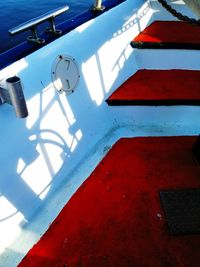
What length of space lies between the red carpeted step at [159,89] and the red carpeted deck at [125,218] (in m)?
0.44

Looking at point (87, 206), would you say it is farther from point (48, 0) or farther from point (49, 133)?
point (48, 0)

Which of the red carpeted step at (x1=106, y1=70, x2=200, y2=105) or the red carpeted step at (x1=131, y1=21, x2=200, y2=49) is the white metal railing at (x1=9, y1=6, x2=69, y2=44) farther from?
the red carpeted step at (x1=131, y1=21, x2=200, y2=49)

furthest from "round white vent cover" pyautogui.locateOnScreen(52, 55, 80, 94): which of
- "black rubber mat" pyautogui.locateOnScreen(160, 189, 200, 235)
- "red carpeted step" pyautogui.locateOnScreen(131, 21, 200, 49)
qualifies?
"black rubber mat" pyautogui.locateOnScreen(160, 189, 200, 235)

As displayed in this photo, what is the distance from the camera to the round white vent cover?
224 cm

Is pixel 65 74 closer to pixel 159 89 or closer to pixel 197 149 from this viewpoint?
pixel 159 89

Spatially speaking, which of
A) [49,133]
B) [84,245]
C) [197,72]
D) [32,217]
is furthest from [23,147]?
[197,72]

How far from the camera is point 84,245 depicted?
76.5 inches

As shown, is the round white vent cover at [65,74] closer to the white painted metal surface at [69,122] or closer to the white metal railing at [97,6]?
the white painted metal surface at [69,122]

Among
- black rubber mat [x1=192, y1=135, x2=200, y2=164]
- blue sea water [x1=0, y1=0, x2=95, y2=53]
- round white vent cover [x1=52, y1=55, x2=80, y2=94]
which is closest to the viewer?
round white vent cover [x1=52, y1=55, x2=80, y2=94]

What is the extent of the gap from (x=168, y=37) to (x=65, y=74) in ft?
5.00

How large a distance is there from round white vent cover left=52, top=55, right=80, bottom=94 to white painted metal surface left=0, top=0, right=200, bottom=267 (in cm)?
5

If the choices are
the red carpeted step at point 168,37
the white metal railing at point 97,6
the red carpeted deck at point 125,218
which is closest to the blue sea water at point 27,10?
the red carpeted step at point 168,37

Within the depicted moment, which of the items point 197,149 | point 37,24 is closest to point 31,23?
point 37,24

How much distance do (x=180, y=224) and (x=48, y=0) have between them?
7.33 metres
